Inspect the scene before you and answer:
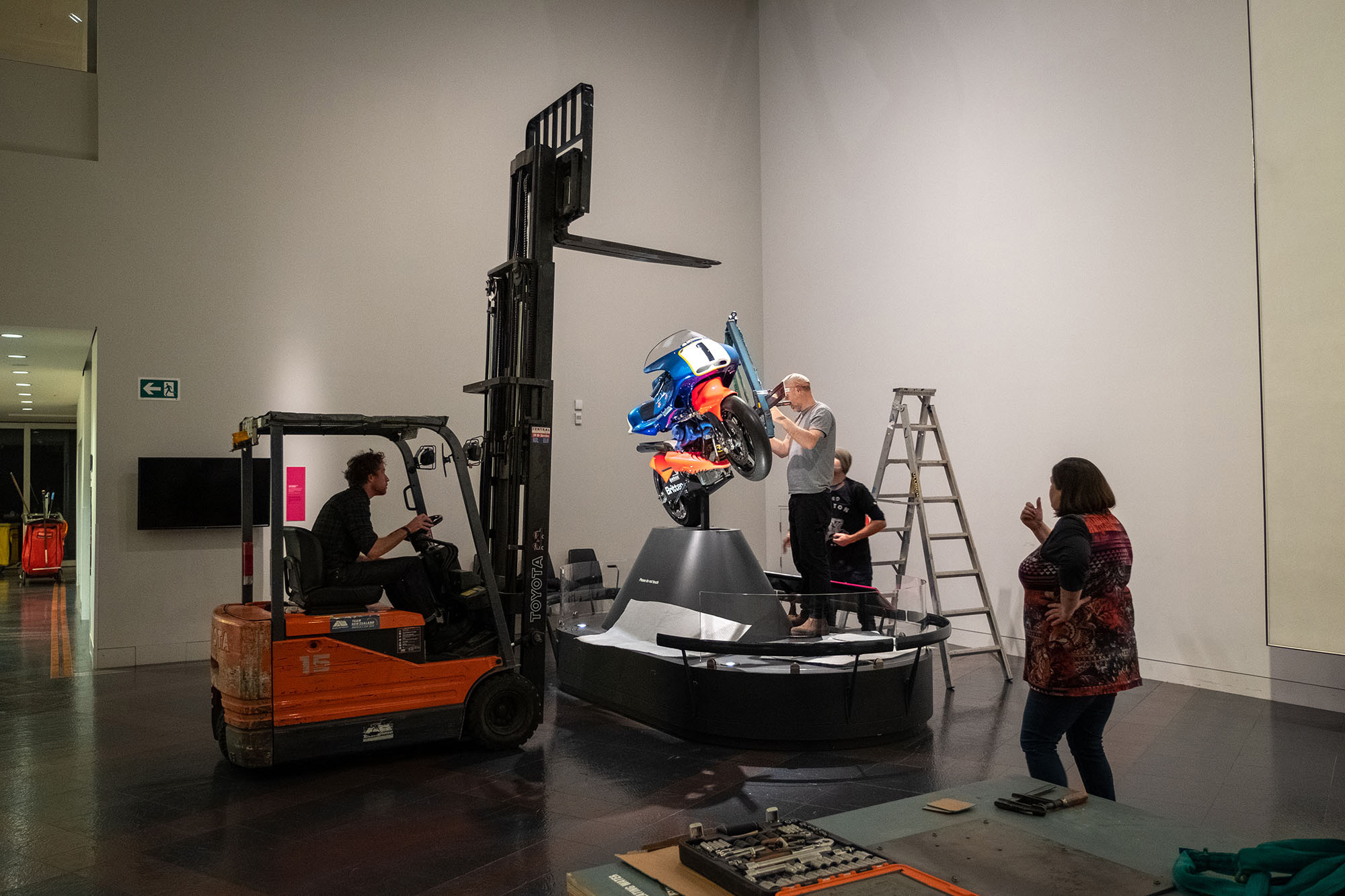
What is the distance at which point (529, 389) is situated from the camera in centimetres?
543

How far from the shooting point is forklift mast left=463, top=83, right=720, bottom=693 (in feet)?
17.5

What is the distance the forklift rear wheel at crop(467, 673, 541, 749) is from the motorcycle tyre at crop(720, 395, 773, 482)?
173 centimetres

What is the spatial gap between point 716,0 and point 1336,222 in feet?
23.6

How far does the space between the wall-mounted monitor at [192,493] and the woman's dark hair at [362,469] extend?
248 cm

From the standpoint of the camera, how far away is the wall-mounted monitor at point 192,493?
7.25 meters

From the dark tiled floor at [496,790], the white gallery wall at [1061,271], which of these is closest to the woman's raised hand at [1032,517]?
the dark tiled floor at [496,790]

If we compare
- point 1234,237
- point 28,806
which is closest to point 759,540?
point 1234,237

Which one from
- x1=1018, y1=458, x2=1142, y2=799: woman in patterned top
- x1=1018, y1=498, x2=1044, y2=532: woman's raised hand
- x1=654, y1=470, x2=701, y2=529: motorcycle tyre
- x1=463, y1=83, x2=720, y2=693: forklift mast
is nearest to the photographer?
x1=1018, y1=458, x2=1142, y2=799: woman in patterned top

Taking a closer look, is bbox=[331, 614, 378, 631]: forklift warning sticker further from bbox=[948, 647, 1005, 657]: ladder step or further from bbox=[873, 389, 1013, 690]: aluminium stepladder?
bbox=[948, 647, 1005, 657]: ladder step

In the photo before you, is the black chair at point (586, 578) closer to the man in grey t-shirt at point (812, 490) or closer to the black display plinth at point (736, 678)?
the black display plinth at point (736, 678)

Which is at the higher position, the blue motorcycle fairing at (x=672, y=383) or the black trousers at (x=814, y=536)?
the blue motorcycle fairing at (x=672, y=383)

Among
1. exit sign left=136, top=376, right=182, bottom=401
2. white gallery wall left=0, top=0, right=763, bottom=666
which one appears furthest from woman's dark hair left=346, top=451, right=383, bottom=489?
exit sign left=136, top=376, right=182, bottom=401

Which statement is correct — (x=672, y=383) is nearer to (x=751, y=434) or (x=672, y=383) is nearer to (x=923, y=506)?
(x=751, y=434)

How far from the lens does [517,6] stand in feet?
29.5
